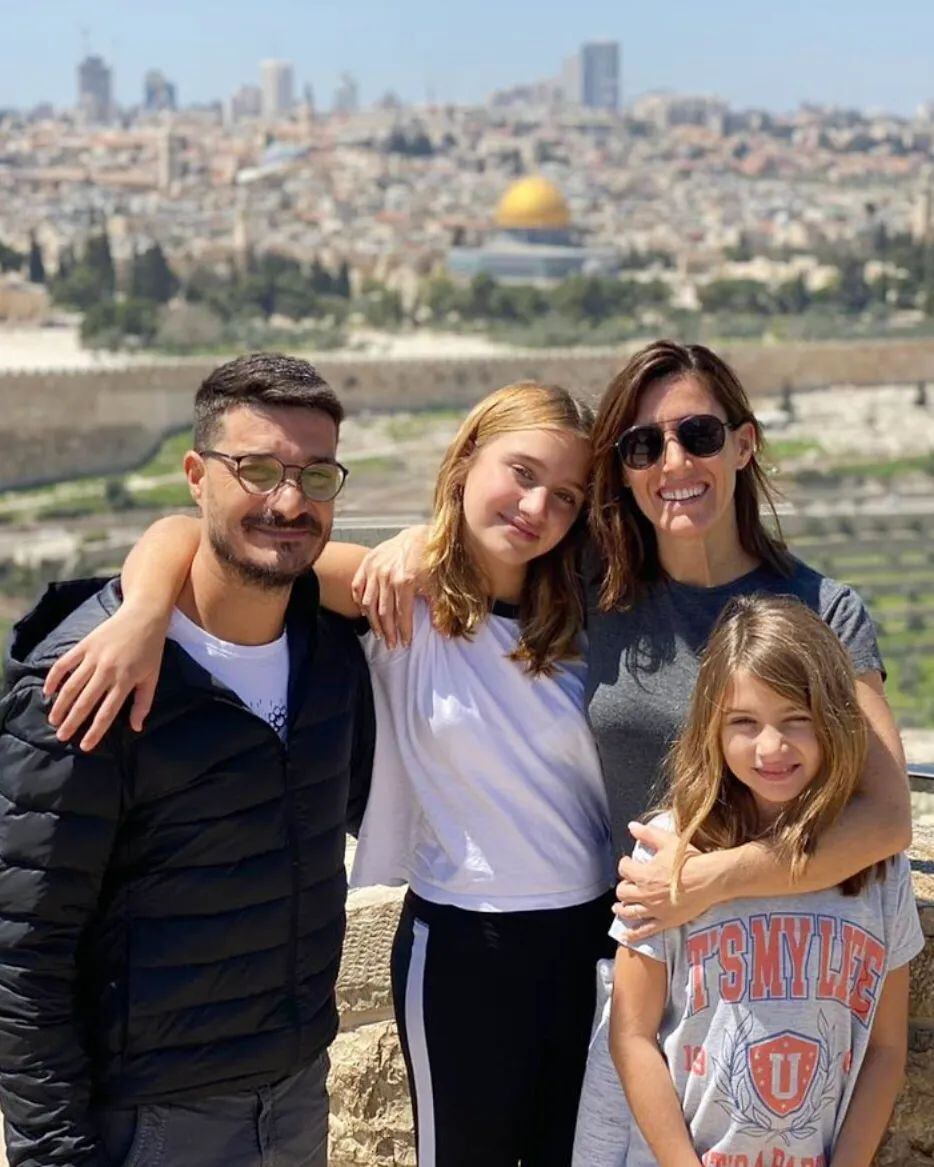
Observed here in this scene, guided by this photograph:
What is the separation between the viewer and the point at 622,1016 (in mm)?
1489

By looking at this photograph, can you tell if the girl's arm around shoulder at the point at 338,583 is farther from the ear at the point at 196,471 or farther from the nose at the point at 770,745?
the nose at the point at 770,745

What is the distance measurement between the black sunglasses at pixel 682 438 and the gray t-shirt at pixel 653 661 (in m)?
0.12

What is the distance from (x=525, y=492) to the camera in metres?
1.62

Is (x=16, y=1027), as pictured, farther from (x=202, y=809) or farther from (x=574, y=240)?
(x=574, y=240)

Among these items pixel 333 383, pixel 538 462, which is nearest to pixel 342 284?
pixel 333 383

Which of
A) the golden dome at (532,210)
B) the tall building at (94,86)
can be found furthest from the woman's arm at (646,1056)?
the tall building at (94,86)

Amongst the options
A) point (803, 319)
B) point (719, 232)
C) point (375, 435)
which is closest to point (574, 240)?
A: point (719, 232)

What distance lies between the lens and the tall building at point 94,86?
14062cm

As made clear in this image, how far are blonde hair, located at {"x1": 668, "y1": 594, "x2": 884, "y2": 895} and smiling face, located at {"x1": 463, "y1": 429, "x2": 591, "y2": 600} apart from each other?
20 centimetres

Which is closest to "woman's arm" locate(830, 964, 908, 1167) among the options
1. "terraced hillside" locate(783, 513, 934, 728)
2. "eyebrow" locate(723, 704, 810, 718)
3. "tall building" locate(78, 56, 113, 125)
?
"eyebrow" locate(723, 704, 810, 718)

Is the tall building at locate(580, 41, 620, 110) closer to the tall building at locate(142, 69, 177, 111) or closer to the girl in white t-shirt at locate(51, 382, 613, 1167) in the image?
the tall building at locate(142, 69, 177, 111)

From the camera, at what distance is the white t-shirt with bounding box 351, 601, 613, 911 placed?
1.61 meters

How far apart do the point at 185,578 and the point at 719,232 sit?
64.9m

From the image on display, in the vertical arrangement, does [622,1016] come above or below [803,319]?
above
